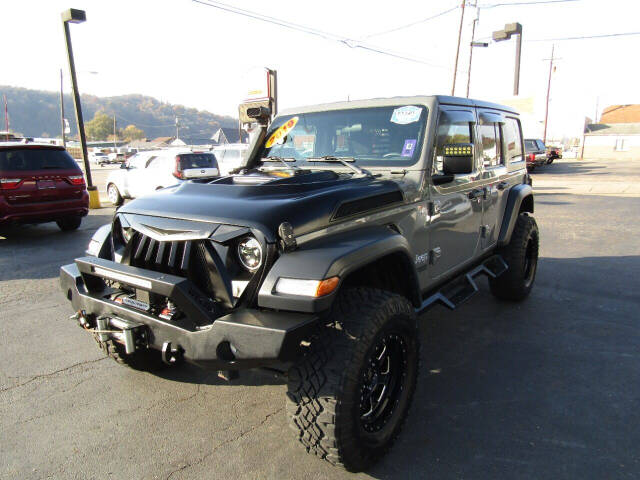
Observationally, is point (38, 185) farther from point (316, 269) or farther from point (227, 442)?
point (316, 269)

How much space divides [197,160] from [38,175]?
4.89 meters

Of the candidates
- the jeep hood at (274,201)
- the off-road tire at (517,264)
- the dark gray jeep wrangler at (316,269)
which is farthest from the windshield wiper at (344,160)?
the off-road tire at (517,264)

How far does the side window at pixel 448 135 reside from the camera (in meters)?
3.36

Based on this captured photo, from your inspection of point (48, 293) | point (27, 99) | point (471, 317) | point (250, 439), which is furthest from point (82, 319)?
point (27, 99)

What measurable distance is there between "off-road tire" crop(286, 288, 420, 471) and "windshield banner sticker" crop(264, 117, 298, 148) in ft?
6.43

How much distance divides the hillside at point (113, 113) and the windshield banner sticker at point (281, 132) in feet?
421

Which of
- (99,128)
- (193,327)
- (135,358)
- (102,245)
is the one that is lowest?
(135,358)

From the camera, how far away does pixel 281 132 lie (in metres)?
4.00

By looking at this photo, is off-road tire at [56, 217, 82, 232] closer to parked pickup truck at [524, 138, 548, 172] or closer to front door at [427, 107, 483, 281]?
front door at [427, 107, 483, 281]

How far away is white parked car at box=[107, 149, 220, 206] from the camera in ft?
40.1

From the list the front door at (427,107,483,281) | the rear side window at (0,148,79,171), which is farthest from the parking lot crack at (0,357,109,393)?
the rear side window at (0,148,79,171)

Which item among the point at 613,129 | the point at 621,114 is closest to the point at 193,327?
the point at 613,129

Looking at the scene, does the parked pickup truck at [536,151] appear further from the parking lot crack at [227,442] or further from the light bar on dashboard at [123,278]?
the light bar on dashboard at [123,278]

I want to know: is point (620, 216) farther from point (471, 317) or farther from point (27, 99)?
point (27, 99)
